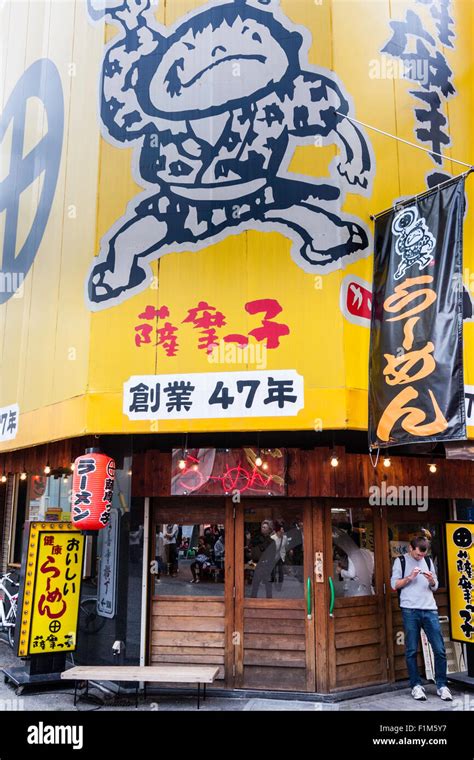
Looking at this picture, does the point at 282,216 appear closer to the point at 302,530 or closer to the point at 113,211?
the point at 113,211

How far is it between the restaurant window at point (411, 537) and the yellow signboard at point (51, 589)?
464 centimetres

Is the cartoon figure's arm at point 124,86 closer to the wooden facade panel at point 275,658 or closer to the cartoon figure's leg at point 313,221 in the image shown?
the cartoon figure's leg at point 313,221

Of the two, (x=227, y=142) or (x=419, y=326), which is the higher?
(x=227, y=142)

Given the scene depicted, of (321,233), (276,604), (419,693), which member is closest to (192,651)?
(276,604)

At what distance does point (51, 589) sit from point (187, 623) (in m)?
2.00

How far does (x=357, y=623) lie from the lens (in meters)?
8.55

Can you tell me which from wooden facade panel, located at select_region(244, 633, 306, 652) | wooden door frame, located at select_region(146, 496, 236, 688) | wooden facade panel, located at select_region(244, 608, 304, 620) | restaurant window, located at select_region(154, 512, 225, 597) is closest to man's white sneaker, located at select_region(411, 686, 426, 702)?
wooden facade panel, located at select_region(244, 633, 306, 652)

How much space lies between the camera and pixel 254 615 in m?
8.53

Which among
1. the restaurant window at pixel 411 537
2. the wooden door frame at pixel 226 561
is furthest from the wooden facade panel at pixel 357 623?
the wooden door frame at pixel 226 561

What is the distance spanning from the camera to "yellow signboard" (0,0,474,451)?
7871 millimetres

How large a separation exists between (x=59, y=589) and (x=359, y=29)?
908cm

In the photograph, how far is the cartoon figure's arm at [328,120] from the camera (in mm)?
8242

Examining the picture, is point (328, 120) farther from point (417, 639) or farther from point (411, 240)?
point (417, 639)

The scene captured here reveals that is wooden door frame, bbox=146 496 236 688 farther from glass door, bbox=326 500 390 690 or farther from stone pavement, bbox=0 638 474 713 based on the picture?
glass door, bbox=326 500 390 690
